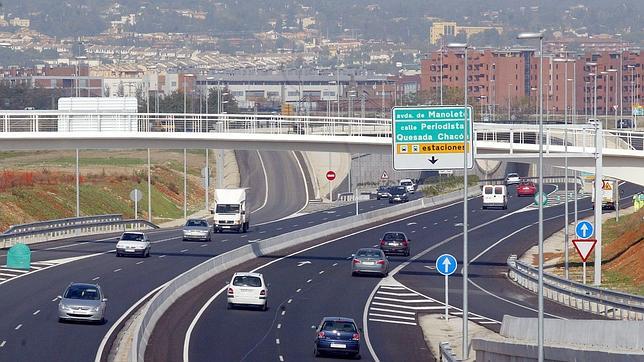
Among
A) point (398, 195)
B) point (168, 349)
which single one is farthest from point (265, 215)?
point (168, 349)

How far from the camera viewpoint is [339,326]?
40844 millimetres

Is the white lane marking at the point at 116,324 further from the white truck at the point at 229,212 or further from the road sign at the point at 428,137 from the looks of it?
the white truck at the point at 229,212

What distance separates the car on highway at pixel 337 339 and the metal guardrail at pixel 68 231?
34.5 m

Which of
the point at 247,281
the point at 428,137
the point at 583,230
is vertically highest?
the point at 428,137

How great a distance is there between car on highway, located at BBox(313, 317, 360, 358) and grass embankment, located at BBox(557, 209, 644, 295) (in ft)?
62.7

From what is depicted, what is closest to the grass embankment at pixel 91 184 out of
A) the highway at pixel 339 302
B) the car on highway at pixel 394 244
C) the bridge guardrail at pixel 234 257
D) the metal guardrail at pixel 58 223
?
the metal guardrail at pixel 58 223

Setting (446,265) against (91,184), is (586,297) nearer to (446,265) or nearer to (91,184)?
(446,265)

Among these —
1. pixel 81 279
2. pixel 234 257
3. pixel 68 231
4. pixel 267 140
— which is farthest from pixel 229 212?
pixel 81 279

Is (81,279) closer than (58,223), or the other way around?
(81,279)

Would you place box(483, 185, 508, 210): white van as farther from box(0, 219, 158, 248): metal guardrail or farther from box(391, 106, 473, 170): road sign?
box(391, 106, 473, 170): road sign

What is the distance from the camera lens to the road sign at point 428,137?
5128 cm

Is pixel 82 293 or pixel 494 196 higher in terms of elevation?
pixel 82 293

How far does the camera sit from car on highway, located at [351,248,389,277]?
6425cm

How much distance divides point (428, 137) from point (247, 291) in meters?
8.39
